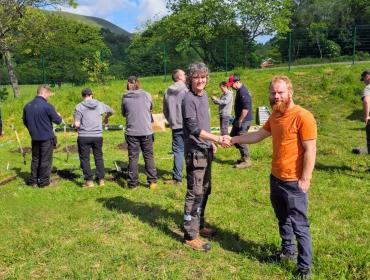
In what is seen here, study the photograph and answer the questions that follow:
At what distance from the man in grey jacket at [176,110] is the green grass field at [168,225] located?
591 millimetres

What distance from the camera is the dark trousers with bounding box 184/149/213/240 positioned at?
494 centimetres

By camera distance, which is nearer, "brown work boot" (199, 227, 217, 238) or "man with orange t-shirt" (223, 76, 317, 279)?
"man with orange t-shirt" (223, 76, 317, 279)

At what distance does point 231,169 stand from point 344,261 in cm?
461

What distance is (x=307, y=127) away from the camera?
382cm

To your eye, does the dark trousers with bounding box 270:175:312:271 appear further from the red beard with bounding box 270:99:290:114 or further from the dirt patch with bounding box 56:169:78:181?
the dirt patch with bounding box 56:169:78:181

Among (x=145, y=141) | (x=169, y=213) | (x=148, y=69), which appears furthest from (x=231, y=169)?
(x=148, y=69)

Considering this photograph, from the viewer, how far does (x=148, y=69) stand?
1120 inches

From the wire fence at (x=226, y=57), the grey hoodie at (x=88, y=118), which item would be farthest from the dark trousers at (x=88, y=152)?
the wire fence at (x=226, y=57)

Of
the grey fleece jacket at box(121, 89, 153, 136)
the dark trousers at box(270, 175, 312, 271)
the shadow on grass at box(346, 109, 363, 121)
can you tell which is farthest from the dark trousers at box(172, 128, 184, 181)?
the shadow on grass at box(346, 109, 363, 121)

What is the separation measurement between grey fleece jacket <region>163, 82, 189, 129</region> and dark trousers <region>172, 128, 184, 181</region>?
0.15 meters

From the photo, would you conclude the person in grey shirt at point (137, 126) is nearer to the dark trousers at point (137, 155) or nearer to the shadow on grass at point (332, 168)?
the dark trousers at point (137, 155)

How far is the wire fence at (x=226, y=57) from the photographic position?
25677 millimetres

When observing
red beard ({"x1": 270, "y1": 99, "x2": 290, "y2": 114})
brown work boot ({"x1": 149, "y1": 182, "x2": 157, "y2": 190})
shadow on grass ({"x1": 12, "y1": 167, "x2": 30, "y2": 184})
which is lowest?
shadow on grass ({"x1": 12, "y1": 167, "x2": 30, "y2": 184})

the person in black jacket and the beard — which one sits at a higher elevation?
the beard
